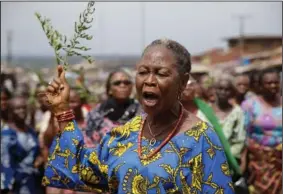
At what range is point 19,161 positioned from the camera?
6.41 meters

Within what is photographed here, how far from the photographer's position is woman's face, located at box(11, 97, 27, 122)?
21.7ft

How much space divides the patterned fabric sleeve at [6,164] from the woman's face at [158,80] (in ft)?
11.8

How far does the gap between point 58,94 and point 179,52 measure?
2.31 feet

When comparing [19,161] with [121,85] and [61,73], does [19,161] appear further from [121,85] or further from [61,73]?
[61,73]

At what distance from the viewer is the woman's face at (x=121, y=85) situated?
20.0ft

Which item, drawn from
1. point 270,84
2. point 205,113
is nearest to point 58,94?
point 205,113

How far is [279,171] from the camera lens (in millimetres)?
6422

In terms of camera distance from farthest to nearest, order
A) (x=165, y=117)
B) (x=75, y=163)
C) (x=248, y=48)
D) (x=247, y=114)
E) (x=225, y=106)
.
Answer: (x=248, y=48)
(x=225, y=106)
(x=247, y=114)
(x=75, y=163)
(x=165, y=117)

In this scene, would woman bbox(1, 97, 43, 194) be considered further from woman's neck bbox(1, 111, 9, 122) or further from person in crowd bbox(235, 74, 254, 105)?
person in crowd bbox(235, 74, 254, 105)

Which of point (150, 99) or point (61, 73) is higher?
point (61, 73)

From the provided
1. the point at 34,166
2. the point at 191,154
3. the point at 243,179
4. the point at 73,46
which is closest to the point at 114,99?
the point at 34,166

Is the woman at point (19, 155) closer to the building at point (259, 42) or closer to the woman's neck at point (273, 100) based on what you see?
the woman's neck at point (273, 100)

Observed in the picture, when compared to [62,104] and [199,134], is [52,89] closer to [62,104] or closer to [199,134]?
[62,104]

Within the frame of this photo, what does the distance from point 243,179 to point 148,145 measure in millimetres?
3697
